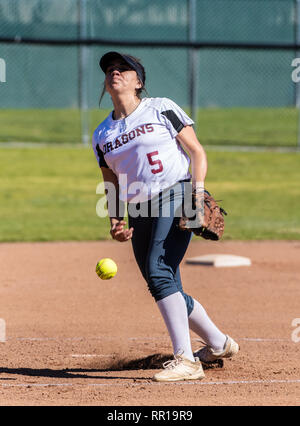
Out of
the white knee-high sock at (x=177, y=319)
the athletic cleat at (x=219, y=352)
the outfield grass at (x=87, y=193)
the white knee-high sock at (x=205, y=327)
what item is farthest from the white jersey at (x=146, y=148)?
the outfield grass at (x=87, y=193)

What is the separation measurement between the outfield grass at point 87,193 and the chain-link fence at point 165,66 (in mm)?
2489

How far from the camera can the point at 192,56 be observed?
16906 millimetres

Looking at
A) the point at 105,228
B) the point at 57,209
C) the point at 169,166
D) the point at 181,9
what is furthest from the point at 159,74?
the point at 169,166

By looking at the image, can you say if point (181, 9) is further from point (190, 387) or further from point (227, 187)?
point (190, 387)

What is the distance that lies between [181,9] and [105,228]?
11369 mm

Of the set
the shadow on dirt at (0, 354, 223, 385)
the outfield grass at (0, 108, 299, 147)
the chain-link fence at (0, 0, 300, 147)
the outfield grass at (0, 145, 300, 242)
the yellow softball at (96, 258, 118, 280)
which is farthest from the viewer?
the chain-link fence at (0, 0, 300, 147)

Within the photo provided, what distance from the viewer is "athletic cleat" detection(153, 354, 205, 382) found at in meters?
4.51

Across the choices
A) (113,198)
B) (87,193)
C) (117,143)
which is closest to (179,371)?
(113,198)

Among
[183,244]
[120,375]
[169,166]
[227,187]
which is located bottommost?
[227,187]

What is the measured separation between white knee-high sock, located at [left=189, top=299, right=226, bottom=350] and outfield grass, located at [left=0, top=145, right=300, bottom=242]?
5.78 metres

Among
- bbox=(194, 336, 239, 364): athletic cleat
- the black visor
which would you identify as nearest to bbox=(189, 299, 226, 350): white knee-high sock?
bbox=(194, 336, 239, 364): athletic cleat

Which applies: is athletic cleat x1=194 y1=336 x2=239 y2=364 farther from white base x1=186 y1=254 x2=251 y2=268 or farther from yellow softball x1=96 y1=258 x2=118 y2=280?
white base x1=186 y1=254 x2=251 y2=268

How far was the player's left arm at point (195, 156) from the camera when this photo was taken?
451 centimetres

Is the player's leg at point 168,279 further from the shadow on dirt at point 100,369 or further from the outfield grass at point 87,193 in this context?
the outfield grass at point 87,193
